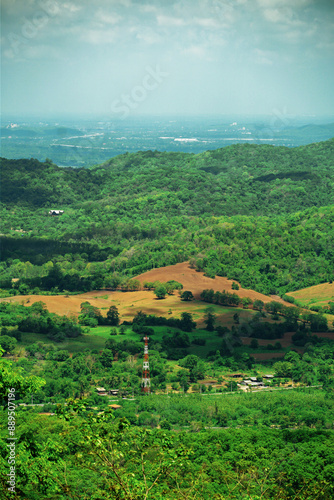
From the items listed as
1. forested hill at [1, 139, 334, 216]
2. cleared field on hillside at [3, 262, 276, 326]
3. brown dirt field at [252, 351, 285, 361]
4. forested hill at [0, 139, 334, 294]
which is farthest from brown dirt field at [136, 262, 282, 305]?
forested hill at [1, 139, 334, 216]

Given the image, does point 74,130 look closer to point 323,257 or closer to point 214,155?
point 214,155

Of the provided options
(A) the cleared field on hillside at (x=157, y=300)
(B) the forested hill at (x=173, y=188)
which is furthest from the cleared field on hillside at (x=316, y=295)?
(B) the forested hill at (x=173, y=188)

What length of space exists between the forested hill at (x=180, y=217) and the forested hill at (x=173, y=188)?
0.64 feet

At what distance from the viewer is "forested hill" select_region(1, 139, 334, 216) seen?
97750 mm

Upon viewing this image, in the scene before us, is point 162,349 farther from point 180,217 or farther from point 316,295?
point 180,217

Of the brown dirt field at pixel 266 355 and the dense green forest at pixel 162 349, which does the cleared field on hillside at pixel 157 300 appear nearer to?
the dense green forest at pixel 162 349

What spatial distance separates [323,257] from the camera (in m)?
68.0

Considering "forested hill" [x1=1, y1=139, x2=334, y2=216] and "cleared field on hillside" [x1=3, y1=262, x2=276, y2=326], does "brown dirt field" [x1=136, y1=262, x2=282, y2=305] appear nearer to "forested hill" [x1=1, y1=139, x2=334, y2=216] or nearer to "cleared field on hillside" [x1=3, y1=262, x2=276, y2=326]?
"cleared field on hillside" [x1=3, y1=262, x2=276, y2=326]

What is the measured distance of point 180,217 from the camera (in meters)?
89.6

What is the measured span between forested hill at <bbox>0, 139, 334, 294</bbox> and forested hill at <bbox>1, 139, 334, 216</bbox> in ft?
0.64

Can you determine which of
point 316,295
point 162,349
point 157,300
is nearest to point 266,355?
point 162,349

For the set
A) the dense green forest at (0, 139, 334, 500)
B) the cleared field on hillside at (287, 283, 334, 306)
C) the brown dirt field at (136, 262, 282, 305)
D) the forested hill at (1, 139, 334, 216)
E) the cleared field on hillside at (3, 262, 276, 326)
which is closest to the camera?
the dense green forest at (0, 139, 334, 500)

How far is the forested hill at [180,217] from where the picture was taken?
65062 mm

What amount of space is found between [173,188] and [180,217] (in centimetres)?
1509
